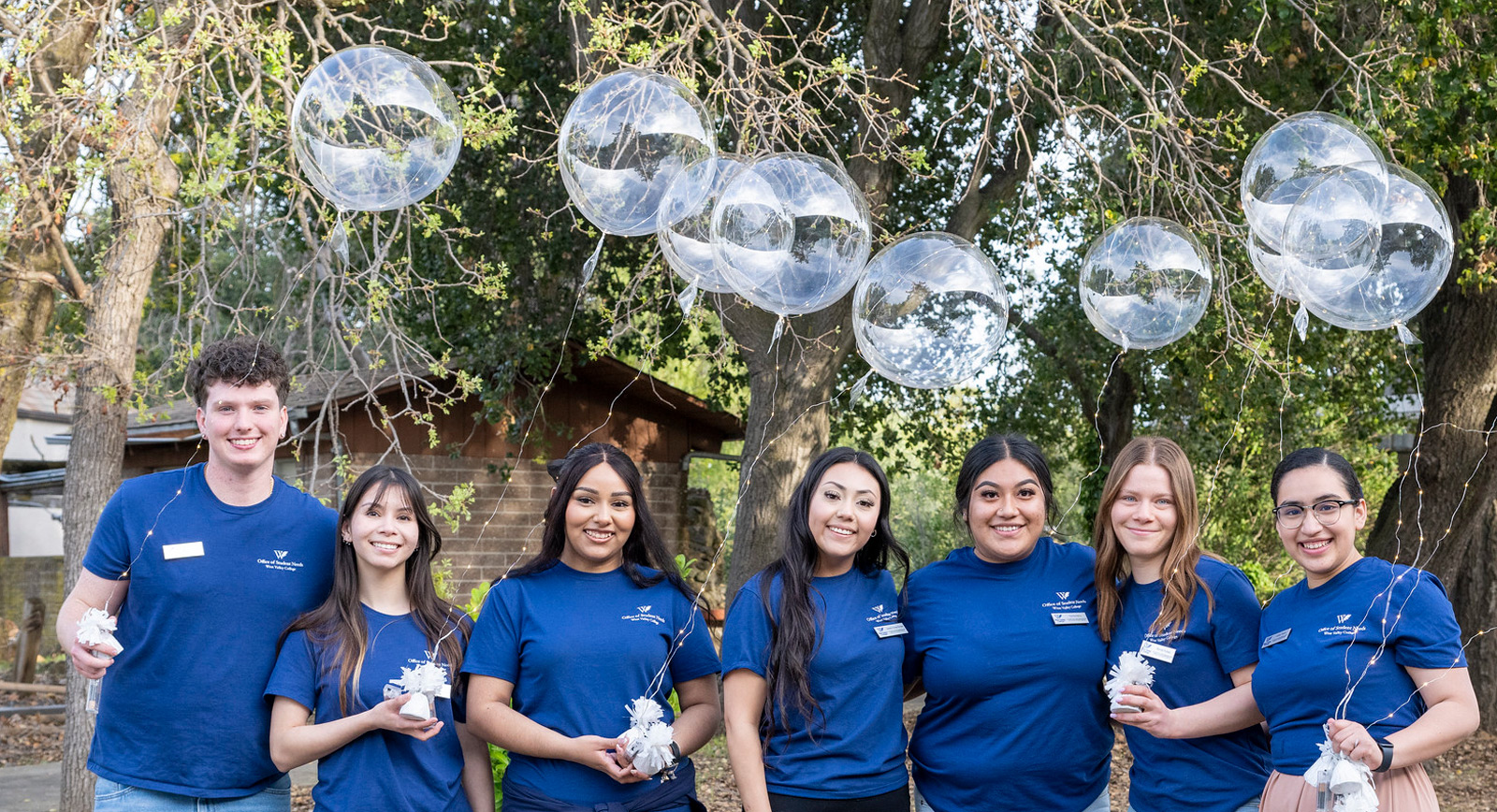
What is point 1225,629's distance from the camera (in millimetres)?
2746

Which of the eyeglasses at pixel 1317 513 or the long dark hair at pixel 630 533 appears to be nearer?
the eyeglasses at pixel 1317 513

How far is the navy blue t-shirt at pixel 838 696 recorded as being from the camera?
109 inches

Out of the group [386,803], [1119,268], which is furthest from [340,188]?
[1119,268]

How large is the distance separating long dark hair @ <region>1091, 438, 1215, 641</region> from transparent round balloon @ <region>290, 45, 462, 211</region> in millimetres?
2392

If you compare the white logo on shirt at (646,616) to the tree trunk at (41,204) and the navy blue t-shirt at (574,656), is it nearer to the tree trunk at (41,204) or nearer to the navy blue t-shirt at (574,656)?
the navy blue t-shirt at (574,656)

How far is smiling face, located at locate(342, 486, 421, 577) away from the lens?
2842mm

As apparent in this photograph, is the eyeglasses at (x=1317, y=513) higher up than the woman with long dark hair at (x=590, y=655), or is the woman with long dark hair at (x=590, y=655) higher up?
the eyeglasses at (x=1317, y=513)

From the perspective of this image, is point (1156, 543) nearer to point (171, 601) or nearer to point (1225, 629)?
point (1225, 629)

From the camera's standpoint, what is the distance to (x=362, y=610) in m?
2.83

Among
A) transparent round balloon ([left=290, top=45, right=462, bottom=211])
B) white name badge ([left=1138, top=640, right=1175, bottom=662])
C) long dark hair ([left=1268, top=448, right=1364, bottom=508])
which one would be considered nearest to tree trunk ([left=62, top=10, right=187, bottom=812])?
transparent round balloon ([left=290, top=45, right=462, bottom=211])

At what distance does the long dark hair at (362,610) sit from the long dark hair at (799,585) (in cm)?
75

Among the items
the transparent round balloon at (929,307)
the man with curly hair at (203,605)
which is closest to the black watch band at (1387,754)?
the transparent round balloon at (929,307)

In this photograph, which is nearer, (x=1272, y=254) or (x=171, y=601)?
(x=171, y=601)

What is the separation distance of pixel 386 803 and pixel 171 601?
70 cm
